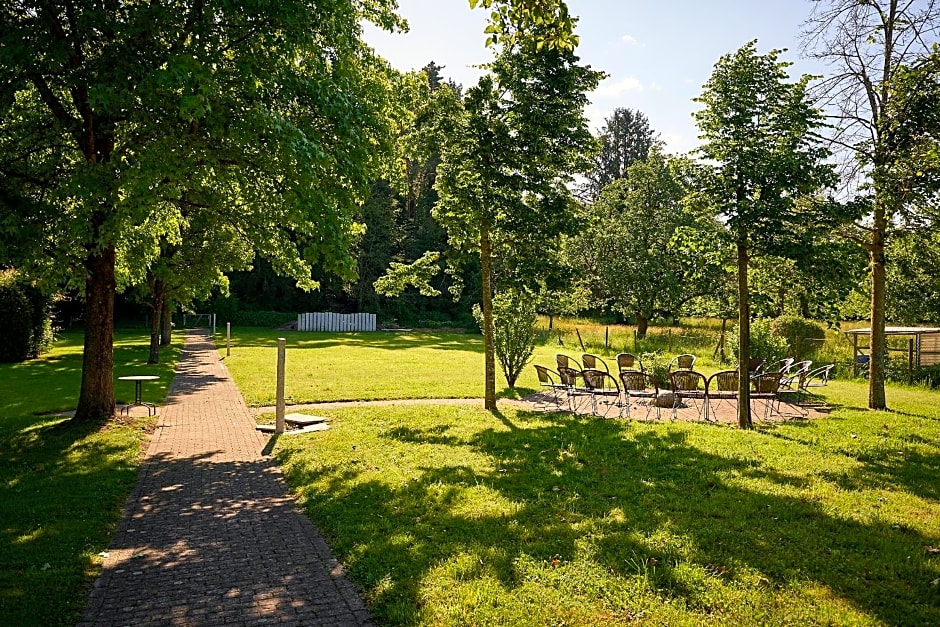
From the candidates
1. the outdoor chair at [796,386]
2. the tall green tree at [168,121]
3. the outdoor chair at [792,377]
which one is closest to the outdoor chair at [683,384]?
the outdoor chair at [796,386]

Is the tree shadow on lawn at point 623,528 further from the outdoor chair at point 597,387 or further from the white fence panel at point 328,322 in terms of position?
the white fence panel at point 328,322

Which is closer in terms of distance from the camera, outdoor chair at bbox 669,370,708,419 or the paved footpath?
the paved footpath

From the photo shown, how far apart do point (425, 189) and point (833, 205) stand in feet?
172

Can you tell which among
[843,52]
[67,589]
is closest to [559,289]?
[843,52]

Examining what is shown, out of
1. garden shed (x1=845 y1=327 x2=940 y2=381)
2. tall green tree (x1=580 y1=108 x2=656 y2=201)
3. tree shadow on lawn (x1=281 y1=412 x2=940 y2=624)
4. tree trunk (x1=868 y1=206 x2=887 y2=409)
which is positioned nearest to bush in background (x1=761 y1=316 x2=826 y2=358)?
garden shed (x1=845 y1=327 x2=940 y2=381)

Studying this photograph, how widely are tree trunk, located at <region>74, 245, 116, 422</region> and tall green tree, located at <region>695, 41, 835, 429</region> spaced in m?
10.9

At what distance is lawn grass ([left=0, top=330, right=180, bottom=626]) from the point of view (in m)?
4.75

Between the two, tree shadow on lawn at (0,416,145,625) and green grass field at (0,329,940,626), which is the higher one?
green grass field at (0,329,940,626)

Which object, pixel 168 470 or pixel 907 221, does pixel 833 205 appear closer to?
pixel 907 221

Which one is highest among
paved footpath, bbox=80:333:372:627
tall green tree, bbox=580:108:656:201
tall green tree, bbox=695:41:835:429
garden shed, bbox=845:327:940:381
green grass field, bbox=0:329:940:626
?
tall green tree, bbox=580:108:656:201

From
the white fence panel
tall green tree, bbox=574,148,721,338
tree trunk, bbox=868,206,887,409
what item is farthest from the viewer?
the white fence panel

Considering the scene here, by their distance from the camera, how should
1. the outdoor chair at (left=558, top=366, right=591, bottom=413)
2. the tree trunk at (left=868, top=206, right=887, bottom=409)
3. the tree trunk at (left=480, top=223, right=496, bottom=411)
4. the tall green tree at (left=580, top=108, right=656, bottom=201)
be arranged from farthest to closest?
the tall green tree at (left=580, top=108, right=656, bottom=201) → the outdoor chair at (left=558, top=366, right=591, bottom=413) → the tree trunk at (left=480, top=223, right=496, bottom=411) → the tree trunk at (left=868, top=206, right=887, bottom=409)

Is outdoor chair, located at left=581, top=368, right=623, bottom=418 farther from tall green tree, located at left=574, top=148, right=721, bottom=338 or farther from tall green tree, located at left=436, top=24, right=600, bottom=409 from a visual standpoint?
tall green tree, located at left=574, top=148, right=721, bottom=338

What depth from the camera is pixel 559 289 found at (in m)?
13.2
